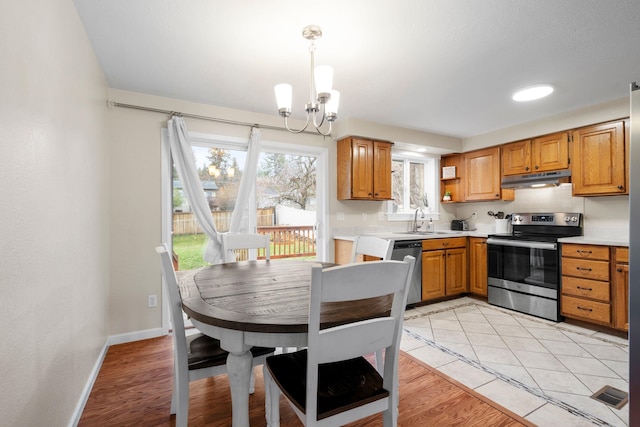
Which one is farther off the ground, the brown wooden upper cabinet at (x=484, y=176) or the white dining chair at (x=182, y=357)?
the brown wooden upper cabinet at (x=484, y=176)

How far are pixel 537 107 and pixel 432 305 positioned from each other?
2.59 meters

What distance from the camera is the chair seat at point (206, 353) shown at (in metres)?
1.45

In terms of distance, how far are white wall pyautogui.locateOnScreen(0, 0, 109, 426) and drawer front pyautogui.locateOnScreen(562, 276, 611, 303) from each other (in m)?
4.19

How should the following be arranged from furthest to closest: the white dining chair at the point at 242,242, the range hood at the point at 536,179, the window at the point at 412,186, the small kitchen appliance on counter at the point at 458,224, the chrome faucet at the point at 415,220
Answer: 1. the small kitchen appliance on counter at the point at 458,224
2. the window at the point at 412,186
3. the chrome faucet at the point at 415,220
4. the range hood at the point at 536,179
5. the white dining chair at the point at 242,242

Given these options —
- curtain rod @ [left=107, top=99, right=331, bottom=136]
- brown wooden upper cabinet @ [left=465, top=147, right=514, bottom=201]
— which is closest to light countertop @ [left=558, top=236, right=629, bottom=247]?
brown wooden upper cabinet @ [left=465, top=147, right=514, bottom=201]

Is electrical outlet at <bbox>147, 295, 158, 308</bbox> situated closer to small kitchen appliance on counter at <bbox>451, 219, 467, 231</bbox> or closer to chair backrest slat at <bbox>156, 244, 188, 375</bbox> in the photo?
chair backrest slat at <bbox>156, 244, 188, 375</bbox>

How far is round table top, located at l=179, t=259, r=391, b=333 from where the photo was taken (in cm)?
109

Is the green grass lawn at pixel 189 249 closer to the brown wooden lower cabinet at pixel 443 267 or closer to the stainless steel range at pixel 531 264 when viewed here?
the brown wooden lower cabinet at pixel 443 267

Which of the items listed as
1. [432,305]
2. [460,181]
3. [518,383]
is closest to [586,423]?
[518,383]

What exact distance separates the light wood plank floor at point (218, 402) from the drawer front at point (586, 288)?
1989 mm

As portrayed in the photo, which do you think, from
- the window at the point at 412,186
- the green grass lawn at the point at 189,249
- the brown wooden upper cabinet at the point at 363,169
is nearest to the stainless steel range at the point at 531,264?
the window at the point at 412,186

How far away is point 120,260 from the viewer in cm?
271

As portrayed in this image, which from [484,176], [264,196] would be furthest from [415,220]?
[264,196]

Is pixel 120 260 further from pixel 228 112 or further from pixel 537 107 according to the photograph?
pixel 537 107
